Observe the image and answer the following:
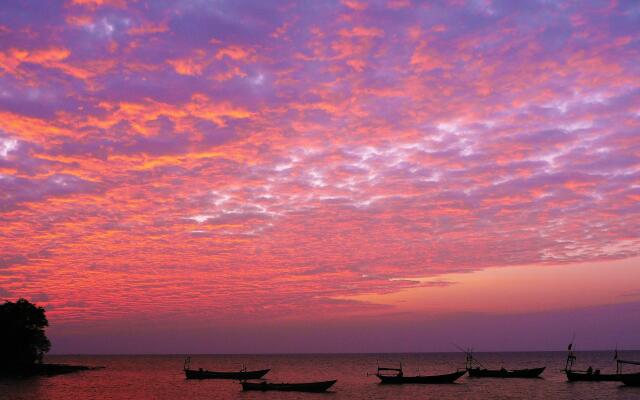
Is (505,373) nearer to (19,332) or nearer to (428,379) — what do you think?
(428,379)

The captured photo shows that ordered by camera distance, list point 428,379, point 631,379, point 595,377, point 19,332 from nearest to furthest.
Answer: point 631,379 < point 595,377 < point 428,379 < point 19,332

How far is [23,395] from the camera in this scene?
73062 millimetres

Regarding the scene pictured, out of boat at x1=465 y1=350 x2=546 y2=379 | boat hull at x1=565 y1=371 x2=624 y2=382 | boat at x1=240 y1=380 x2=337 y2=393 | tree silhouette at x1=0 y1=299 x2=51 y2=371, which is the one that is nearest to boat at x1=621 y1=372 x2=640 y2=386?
boat hull at x1=565 y1=371 x2=624 y2=382

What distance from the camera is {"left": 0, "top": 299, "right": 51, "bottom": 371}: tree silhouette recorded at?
104m

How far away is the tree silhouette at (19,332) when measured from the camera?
342 feet

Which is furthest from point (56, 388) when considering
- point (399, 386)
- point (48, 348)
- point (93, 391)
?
point (399, 386)

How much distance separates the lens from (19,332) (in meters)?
105

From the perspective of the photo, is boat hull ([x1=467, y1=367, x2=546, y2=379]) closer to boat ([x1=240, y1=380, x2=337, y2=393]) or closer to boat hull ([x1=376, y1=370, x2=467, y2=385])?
boat hull ([x1=376, y1=370, x2=467, y2=385])

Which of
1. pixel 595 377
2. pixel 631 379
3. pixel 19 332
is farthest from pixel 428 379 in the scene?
pixel 19 332

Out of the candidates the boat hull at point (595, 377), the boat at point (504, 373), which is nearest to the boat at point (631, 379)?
the boat hull at point (595, 377)

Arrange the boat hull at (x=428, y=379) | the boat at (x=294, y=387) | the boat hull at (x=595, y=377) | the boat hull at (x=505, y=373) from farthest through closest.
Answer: the boat hull at (x=505, y=373), the boat hull at (x=428, y=379), the boat hull at (x=595, y=377), the boat at (x=294, y=387)

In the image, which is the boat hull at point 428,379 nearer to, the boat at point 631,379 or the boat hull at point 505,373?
the boat hull at point 505,373

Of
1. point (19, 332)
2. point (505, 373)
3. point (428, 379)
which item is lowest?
point (505, 373)

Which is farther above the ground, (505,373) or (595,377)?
(595,377)
